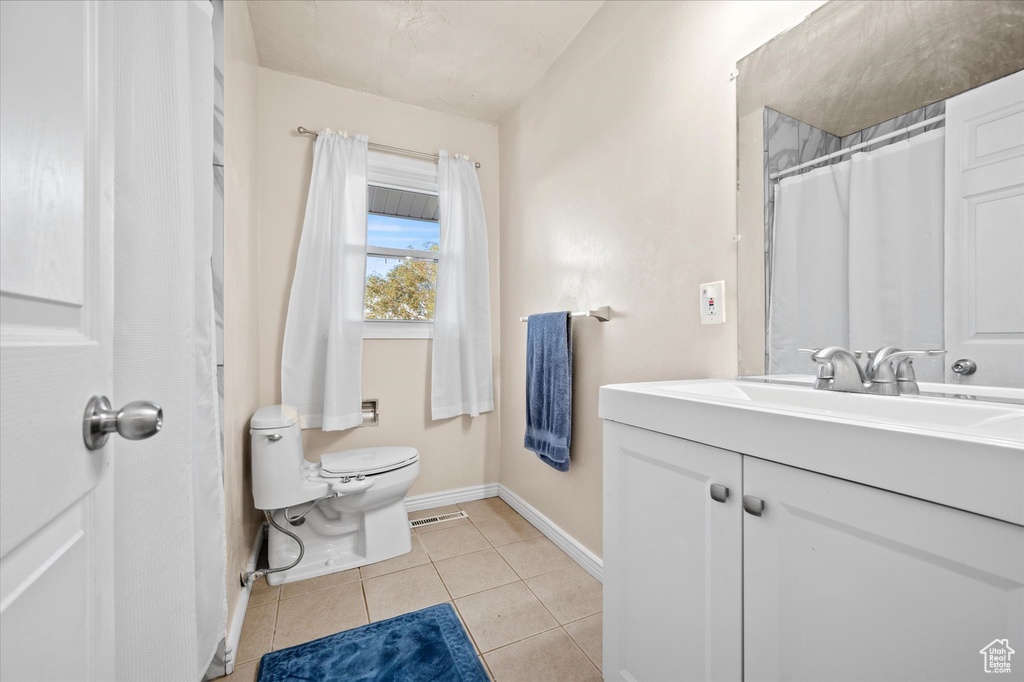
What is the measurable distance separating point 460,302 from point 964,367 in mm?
2042

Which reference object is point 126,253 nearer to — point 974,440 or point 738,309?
point 974,440

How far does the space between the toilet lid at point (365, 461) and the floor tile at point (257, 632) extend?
1.66 ft

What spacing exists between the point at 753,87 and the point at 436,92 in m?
1.69

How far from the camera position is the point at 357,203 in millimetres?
2260

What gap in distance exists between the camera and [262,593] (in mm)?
1696

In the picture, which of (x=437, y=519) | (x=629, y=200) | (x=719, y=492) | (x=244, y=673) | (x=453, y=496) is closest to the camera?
(x=719, y=492)

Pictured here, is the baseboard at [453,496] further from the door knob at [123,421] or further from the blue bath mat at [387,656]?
the door knob at [123,421]

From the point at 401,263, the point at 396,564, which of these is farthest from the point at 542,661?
the point at 401,263

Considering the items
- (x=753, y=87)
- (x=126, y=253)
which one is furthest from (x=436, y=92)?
(x=126, y=253)

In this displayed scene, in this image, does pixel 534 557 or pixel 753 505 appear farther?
pixel 534 557

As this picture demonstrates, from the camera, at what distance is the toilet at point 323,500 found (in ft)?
5.62

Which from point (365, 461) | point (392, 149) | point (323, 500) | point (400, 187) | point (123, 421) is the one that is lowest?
point (323, 500)

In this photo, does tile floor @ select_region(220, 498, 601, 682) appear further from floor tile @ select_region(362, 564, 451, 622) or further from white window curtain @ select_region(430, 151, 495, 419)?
white window curtain @ select_region(430, 151, 495, 419)

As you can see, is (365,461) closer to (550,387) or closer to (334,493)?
(334,493)
